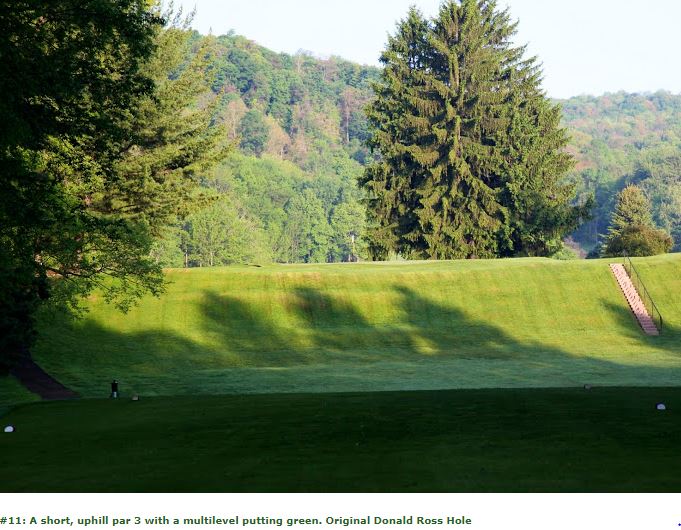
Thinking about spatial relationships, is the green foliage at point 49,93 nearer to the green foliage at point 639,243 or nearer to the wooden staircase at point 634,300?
the wooden staircase at point 634,300

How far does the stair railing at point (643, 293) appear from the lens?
2199 inches

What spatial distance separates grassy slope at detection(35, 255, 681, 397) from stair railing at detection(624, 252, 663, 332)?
0.60 metres

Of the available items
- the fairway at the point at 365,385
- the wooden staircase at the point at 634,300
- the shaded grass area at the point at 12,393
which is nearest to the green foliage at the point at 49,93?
the shaded grass area at the point at 12,393

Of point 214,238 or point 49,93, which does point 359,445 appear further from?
point 214,238

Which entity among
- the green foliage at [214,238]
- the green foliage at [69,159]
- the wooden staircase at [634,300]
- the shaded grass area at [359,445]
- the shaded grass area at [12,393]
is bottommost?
the green foliage at [214,238]

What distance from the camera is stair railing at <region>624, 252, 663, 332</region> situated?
183ft

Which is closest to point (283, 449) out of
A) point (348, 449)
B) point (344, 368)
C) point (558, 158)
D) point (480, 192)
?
point (348, 449)

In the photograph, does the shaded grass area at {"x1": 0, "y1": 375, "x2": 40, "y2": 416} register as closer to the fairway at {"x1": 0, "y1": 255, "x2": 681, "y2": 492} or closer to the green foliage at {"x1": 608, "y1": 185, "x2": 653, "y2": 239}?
the fairway at {"x1": 0, "y1": 255, "x2": 681, "y2": 492}

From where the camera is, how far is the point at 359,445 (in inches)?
810

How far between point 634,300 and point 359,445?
41.4 metres

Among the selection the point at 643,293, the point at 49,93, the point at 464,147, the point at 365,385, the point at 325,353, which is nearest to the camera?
the point at 49,93

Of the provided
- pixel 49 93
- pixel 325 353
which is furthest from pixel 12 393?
pixel 325 353

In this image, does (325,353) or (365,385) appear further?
(325,353)

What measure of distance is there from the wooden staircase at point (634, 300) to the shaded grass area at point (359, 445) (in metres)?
25.3
